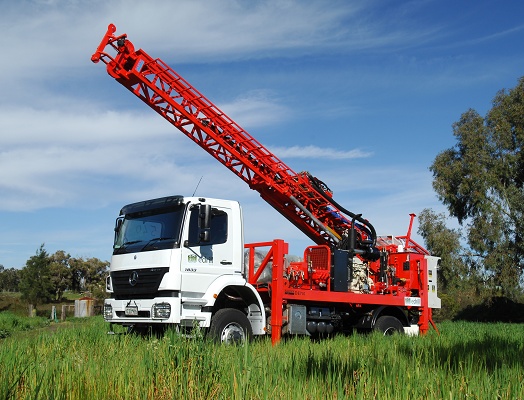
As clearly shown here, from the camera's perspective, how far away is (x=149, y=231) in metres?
11.1

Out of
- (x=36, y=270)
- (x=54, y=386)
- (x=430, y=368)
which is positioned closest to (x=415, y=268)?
(x=430, y=368)

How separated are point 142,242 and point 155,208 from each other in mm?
684

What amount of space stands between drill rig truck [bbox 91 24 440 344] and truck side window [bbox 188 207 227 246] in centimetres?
2

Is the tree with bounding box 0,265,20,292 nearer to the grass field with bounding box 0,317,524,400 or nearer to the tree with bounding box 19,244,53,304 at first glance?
the tree with bounding box 19,244,53,304

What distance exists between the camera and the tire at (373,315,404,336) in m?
13.5

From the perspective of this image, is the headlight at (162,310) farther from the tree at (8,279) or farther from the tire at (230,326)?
the tree at (8,279)

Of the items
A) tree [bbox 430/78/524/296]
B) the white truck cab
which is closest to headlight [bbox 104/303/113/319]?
the white truck cab

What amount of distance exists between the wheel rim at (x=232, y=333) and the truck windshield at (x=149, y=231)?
71.1 inches

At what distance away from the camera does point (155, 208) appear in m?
11.1

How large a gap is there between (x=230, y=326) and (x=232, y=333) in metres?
0.13

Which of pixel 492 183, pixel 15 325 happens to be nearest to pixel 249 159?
pixel 15 325

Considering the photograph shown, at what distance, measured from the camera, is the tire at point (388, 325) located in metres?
13.5

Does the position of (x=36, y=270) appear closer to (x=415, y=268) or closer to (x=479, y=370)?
(x=415, y=268)

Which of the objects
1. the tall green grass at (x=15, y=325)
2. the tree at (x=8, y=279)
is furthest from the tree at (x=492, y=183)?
the tree at (x=8, y=279)
